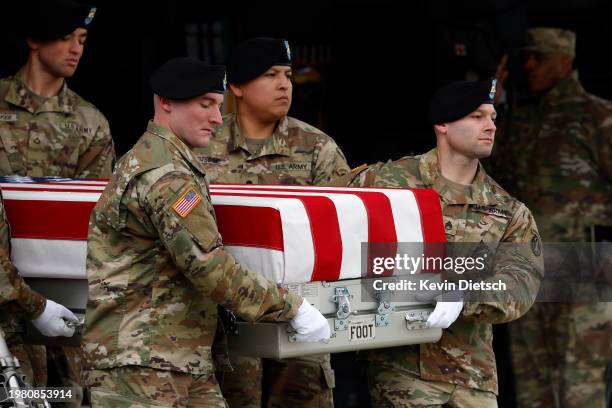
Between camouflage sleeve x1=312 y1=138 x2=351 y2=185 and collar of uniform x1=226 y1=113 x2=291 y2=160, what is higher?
collar of uniform x1=226 y1=113 x2=291 y2=160

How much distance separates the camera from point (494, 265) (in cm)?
558

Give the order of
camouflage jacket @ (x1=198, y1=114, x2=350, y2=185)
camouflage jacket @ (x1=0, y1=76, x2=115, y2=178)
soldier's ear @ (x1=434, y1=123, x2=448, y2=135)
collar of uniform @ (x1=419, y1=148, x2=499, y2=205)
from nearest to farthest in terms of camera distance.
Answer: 1. collar of uniform @ (x1=419, y1=148, x2=499, y2=205)
2. soldier's ear @ (x1=434, y1=123, x2=448, y2=135)
3. camouflage jacket @ (x1=198, y1=114, x2=350, y2=185)
4. camouflage jacket @ (x1=0, y1=76, x2=115, y2=178)

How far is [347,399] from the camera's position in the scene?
8.52m

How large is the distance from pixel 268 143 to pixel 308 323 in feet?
4.85

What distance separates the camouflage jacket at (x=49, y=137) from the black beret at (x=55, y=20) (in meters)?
0.24

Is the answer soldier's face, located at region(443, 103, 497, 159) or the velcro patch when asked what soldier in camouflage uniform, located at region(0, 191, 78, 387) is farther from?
soldier's face, located at region(443, 103, 497, 159)

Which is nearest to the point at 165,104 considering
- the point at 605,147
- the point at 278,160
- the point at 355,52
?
the point at 278,160

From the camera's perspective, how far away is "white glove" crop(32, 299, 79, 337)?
5180 mm

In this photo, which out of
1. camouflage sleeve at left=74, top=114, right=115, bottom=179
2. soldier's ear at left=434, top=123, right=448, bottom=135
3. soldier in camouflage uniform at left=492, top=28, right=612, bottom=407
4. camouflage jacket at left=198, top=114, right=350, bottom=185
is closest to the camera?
soldier's ear at left=434, top=123, right=448, bottom=135

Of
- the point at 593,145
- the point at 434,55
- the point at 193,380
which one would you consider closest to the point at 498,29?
the point at 434,55

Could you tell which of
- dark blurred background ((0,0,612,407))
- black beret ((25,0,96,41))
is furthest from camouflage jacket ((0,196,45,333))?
dark blurred background ((0,0,612,407))

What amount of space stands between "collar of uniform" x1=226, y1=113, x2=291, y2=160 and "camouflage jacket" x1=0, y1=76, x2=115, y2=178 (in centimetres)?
74

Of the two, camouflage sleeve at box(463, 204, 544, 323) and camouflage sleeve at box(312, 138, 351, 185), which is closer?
camouflage sleeve at box(463, 204, 544, 323)

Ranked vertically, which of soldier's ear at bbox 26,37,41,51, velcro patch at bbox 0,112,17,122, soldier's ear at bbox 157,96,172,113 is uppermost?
soldier's ear at bbox 26,37,41,51
